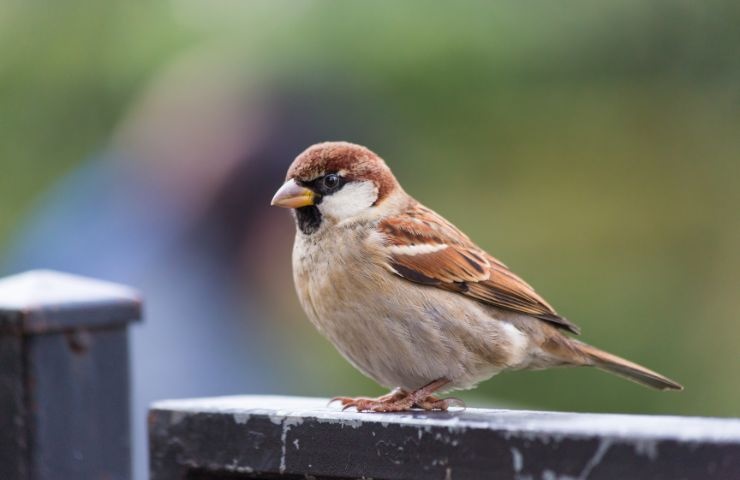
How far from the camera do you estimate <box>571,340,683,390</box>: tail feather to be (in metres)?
2.18

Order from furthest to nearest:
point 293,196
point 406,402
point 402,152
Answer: point 402,152 → point 293,196 → point 406,402

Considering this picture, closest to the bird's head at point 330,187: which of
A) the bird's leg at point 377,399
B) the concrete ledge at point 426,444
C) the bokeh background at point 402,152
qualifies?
the bird's leg at point 377,399

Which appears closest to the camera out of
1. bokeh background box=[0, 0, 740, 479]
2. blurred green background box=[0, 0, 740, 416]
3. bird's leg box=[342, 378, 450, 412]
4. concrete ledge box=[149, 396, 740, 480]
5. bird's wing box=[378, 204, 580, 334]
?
concrete ledge box=[149, 396, 740, 480]

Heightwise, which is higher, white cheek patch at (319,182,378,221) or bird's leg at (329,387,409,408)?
white cheek patch at (319,182,378,221)

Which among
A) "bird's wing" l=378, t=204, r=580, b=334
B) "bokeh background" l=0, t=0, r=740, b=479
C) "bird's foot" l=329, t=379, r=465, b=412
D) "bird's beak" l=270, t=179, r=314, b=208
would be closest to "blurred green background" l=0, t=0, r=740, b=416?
"bokeh background" l=0, t=0, r=740, b=479

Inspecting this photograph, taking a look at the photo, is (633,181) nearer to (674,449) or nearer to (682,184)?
(682,184)

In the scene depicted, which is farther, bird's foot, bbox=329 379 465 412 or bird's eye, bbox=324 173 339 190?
bird's eye, bbox=324 173 339 190

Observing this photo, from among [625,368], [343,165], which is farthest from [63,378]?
[625,368]

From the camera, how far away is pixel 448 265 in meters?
2.25

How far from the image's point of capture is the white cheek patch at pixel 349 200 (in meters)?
2.24

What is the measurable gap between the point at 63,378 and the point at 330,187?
77 cm

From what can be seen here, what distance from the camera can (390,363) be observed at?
2.02 metres

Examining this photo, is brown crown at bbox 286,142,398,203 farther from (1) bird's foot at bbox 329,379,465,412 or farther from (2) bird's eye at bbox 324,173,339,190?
(1) bird's foot at bbox 329,379,465,412

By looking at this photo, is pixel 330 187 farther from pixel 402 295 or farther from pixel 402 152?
pixel 402 152
